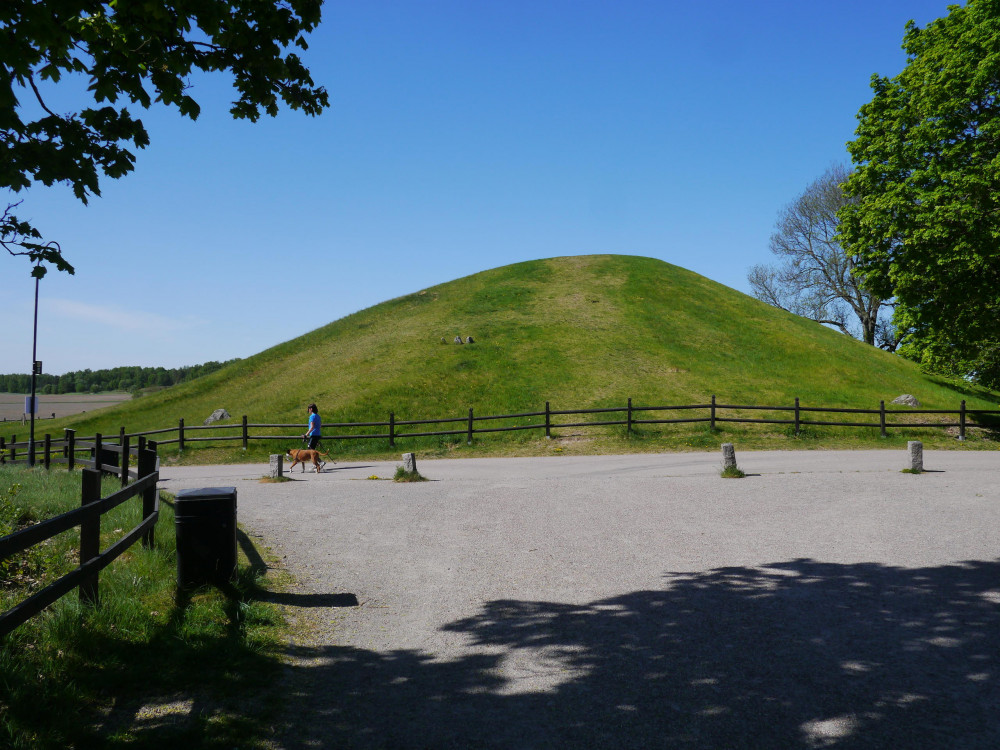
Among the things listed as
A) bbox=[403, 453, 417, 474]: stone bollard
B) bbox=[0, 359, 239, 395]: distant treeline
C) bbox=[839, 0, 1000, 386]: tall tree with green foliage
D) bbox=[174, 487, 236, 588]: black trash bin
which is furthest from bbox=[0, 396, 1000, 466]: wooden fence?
bbox=[0, 359, 239, 395]: distant treeline

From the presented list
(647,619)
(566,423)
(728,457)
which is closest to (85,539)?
(647,619)

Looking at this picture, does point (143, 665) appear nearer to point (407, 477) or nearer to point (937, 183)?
point (407, 477)

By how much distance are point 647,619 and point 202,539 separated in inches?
171

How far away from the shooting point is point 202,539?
22.8ft

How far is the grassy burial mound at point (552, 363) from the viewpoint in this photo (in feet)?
117

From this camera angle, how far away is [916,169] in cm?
2488

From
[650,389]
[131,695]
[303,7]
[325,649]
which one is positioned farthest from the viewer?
[650,389]

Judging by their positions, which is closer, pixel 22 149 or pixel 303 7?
pixel 22 149

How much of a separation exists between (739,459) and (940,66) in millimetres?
16886

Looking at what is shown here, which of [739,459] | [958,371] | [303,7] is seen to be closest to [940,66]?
[739,459]

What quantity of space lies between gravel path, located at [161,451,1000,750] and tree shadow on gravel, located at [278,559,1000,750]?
18mm

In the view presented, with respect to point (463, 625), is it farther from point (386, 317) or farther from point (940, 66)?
point (386, 317)

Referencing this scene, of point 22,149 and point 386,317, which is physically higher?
point 386,317

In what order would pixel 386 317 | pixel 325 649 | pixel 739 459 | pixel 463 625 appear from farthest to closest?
pixel 386 317 → pixel 739 459 → pixel 463 625 → pixel 325 649
